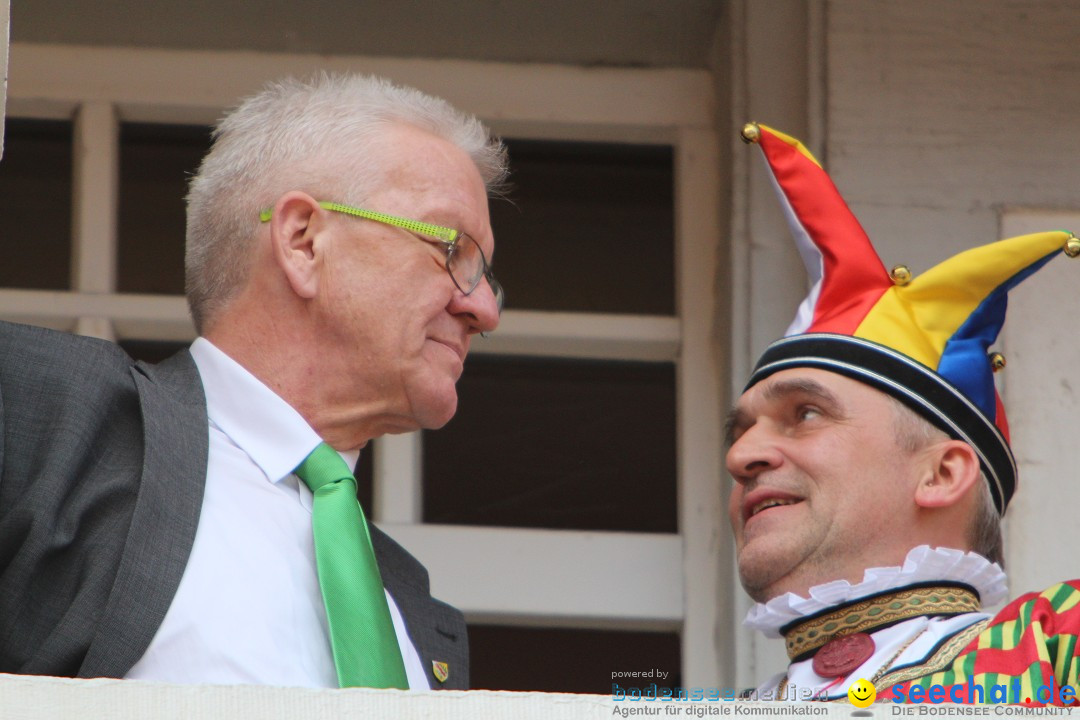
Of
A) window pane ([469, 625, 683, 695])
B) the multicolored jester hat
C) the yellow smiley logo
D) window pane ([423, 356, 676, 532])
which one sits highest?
the multicolored jester hat

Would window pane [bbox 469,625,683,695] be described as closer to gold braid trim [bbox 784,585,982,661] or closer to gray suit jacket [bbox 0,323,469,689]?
gold braid trim [bbox 784,585,982,661]

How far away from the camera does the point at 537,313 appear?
3777 millimetres

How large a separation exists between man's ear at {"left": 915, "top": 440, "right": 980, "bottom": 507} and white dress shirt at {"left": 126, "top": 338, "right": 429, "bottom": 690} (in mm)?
814

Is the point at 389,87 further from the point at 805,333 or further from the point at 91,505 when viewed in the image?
the point at 91,505

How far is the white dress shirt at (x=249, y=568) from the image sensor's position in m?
2.13

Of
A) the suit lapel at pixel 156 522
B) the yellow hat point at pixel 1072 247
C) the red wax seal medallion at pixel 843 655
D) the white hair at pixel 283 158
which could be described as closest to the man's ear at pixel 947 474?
the red wax seal medallion at pixel 843 655

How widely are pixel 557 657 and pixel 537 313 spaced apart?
1.47m

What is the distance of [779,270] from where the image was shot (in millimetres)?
3529

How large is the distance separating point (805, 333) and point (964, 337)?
10.0 inches

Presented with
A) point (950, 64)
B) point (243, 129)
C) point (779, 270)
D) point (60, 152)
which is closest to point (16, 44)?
point (60, 152)

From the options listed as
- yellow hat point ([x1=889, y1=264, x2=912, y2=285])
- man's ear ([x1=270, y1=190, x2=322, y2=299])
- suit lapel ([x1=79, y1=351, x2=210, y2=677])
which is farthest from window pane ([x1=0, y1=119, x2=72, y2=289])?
yellow hat point ([x1=889, y1=264, x2=912, y2=285])

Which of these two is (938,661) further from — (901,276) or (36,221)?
(36,221)

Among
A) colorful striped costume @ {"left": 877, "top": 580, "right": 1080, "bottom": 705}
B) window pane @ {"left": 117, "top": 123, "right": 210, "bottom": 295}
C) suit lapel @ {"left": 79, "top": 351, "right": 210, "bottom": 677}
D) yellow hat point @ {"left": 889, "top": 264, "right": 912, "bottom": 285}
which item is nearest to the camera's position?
suit lapel @ {"left": 79, "top": 351, "right": 210, "bottom": 677}

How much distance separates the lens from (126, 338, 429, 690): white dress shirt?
213 cm
